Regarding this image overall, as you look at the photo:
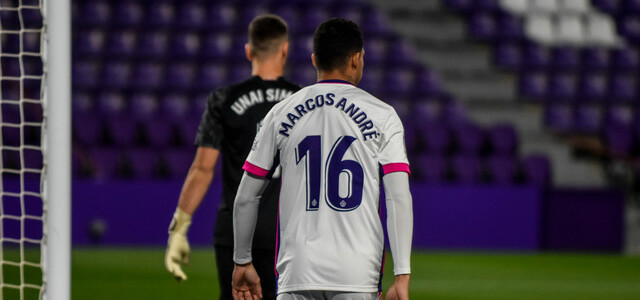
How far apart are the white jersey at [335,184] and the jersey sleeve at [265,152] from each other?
0.03 m

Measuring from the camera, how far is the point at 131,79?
15188 mm

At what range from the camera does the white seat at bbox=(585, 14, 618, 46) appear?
744 inches

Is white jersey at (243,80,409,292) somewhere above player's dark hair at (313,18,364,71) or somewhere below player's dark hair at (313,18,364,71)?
below

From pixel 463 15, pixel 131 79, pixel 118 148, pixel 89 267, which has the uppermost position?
pixel 463 15

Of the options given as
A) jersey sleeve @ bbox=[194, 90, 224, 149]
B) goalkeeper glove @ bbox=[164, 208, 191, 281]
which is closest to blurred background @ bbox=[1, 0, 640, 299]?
goalkeeper glove @ bbox=[164, 208, 191, 281]

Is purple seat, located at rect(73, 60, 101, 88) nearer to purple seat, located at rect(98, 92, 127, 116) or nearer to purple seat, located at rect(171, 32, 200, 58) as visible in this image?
purple seat, located at rect(98, 92, 127, 116)

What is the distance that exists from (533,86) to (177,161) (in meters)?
7.21

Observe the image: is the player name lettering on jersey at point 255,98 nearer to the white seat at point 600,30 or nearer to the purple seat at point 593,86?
the purple seat at point 593,86

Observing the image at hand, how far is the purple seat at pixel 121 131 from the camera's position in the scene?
1313 centimetres

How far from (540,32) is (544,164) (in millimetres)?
5467

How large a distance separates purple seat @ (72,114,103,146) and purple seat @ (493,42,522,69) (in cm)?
783

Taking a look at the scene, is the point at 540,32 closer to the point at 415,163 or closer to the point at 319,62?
the point at 415,163

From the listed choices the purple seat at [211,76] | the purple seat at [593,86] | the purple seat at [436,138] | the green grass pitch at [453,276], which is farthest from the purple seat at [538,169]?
the purple seat at [211,76]

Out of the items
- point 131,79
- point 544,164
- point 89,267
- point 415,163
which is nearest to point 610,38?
point 544,164
